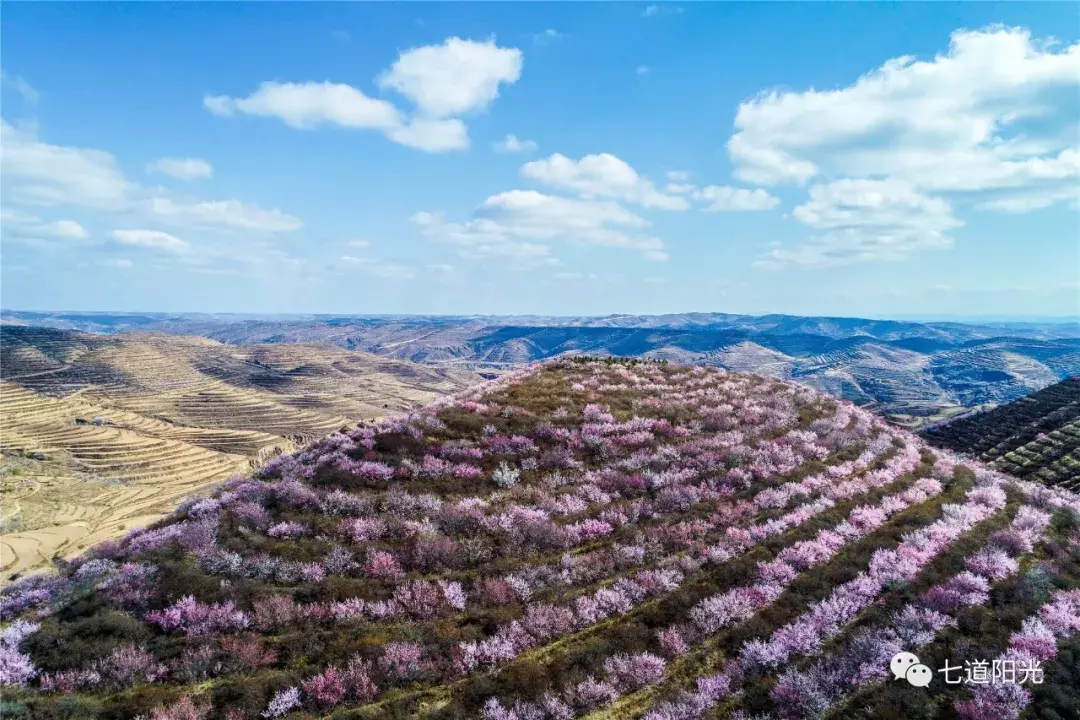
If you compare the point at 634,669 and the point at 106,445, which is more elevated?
the point at 634,669

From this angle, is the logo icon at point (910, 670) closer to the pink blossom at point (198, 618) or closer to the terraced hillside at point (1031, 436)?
the pink blossom at point (198, 618)

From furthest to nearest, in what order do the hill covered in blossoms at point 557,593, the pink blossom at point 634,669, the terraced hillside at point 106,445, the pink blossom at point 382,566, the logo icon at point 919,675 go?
the terraced hillside at point 106,445 < the pink blossom at point 382,566 < the pink blossom at point 634,669 < the logo icon at point 919,675 < the hill covered in blossoms at point 557,593

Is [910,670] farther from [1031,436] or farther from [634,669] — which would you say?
[1031,436]

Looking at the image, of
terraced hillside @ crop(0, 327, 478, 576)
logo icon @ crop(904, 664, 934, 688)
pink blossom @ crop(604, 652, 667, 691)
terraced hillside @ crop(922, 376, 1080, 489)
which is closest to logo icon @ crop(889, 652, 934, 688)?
logo icon @ crop(904, 664, 934, 688)

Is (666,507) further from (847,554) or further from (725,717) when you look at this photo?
(725,717)

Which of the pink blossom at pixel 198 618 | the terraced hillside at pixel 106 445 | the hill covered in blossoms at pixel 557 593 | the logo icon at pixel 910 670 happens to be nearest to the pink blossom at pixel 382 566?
the hill covered in blossoms at pixel 557 593

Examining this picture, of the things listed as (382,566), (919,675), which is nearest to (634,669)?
(919,675)

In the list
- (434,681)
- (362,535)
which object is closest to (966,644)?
(434,681)
